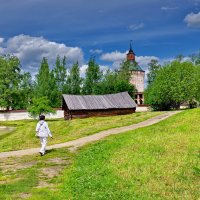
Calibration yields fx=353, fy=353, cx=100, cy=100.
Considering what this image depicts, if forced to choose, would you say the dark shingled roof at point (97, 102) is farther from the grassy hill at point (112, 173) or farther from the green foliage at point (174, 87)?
the grassy hill at point (112, 173)

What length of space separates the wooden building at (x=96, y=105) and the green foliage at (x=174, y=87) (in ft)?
34.9

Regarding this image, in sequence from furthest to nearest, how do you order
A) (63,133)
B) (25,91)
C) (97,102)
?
(25,91) < (97,102) < (63,133)

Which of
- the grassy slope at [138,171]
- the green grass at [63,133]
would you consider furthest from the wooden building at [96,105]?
the grassy slope at [138,171]

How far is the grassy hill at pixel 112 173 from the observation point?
1019 centimetres

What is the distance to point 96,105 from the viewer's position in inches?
2183

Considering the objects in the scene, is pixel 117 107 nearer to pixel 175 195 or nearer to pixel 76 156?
pixel 76 156

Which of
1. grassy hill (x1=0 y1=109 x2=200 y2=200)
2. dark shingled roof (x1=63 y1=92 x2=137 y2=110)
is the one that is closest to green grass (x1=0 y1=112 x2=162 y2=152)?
grassy hill (x1=0 y1=109 x2=200 y2=200)

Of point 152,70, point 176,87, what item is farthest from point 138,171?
point 152,70

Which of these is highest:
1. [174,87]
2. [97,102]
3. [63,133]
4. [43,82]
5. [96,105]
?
[43,82]

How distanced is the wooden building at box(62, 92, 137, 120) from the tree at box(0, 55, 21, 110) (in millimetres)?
17912

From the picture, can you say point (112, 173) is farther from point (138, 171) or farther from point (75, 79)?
point (75, 79)

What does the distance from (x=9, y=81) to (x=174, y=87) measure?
32330 millimetres

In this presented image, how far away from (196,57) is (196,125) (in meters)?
70.1

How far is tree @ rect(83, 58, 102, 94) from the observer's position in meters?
78.7
